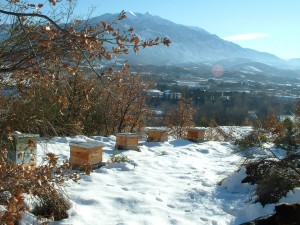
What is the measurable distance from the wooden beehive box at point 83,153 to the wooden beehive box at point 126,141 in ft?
7.80

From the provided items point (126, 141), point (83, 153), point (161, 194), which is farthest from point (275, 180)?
point (126, 141)

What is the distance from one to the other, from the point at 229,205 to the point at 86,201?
2558 mm

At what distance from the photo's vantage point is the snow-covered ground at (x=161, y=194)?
5262mm

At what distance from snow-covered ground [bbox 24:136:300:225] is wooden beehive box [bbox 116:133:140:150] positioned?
42 cm

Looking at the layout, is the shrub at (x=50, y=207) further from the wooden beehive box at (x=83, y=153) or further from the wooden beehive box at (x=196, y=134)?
the wooden beehive box at (x=196, y=134)

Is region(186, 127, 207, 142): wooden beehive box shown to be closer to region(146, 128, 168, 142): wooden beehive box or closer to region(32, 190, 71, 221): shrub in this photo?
region(146, 128, 168, 142): wooden beehive box

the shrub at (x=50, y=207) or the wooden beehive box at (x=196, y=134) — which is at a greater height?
the shrub at (x=50, y=207)

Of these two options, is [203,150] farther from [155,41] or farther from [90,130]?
[155,41]

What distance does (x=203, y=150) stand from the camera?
478 inches

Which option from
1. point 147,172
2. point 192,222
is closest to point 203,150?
point 147,172

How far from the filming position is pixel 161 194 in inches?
256

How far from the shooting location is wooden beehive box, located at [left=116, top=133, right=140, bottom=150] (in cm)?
1046

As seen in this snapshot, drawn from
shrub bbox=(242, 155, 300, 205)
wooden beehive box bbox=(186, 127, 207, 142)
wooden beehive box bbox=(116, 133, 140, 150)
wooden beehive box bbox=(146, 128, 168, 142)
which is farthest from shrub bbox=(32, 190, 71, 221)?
wooden beehive box bbox=(186, 127, 207, 142)

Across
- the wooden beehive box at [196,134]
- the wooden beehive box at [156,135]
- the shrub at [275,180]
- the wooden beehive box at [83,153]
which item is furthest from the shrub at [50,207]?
the wooden beehive box at [196,134]
